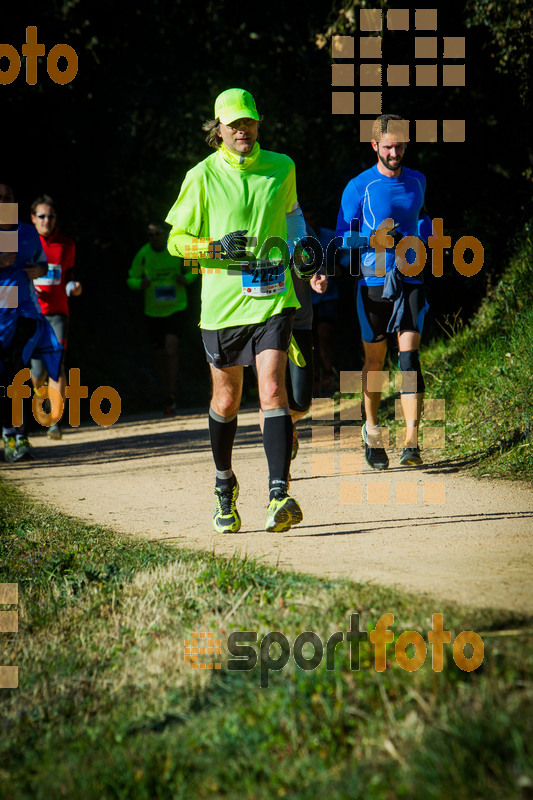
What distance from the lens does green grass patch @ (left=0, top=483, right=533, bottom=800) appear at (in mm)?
2430

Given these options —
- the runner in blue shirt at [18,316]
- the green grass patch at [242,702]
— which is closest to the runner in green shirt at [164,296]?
the runner in blue shirt at [18,316]

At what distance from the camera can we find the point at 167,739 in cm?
286

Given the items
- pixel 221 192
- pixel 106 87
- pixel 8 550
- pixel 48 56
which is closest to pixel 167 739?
pixel 8 550

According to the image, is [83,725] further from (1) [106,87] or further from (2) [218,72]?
(2) [218,72]

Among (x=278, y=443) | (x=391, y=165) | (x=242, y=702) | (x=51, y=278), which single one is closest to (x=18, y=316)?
(x=51, y=278)

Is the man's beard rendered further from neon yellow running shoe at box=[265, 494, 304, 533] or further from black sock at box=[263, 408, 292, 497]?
neon yellow running shoe at box=[265, 494, 304, 533]

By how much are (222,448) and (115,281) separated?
44.8 feet

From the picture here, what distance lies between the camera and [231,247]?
4.90 metres

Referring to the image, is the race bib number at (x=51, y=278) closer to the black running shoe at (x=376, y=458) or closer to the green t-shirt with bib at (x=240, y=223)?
the black running shoe at (x=376, y=458)

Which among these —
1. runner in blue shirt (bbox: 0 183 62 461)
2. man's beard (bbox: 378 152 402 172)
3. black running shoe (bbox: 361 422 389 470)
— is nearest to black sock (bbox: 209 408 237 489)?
black running shoe (bbox: 361 422 389 470)

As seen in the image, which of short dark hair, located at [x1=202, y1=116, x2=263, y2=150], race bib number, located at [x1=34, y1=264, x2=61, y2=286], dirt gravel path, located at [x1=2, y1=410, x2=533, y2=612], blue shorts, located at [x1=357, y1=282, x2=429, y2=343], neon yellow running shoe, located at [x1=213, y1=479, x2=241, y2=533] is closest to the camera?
dirt gravel path, located at [x1=2, y1=410, x2=533, y2=612]

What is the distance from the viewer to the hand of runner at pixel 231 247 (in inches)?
193

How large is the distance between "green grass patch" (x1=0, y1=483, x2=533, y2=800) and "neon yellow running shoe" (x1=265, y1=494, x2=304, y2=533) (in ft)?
1.98

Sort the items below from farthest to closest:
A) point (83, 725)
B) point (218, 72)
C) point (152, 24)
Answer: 1. point (218, 72)
2. point (152, 24)
3. point (83, 725)
